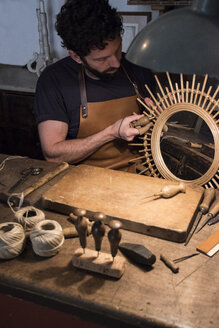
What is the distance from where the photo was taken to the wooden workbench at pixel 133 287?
3.46ft

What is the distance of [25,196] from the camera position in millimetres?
1689

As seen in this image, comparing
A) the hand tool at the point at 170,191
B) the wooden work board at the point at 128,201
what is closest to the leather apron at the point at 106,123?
the wooden work board at the point at 128,201

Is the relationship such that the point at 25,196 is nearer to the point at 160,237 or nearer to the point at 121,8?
the point at 160,237

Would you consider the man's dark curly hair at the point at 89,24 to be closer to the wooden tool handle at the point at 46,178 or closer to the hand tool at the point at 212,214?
the wooden tool handle at the point at 46,178

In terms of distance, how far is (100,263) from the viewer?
121cm

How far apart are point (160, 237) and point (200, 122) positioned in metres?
0.75

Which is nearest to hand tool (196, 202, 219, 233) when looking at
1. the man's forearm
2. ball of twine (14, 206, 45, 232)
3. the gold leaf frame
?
the gold leaf frame

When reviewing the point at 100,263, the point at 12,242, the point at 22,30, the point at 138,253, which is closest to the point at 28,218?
the point at 12,242

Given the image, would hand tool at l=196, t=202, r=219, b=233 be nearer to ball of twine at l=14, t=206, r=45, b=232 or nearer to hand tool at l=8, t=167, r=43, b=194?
ball of twine at l=14, t=206, r=45, b=232

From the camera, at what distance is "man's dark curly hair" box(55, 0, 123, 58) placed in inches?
75.9

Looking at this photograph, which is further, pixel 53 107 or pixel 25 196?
pixel 53 107

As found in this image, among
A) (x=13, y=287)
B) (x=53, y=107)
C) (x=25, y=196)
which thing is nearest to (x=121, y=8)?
(x=53, y=107)

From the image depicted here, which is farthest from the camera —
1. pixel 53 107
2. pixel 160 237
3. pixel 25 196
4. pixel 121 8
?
pixel 121 8

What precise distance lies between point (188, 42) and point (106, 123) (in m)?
1.41
